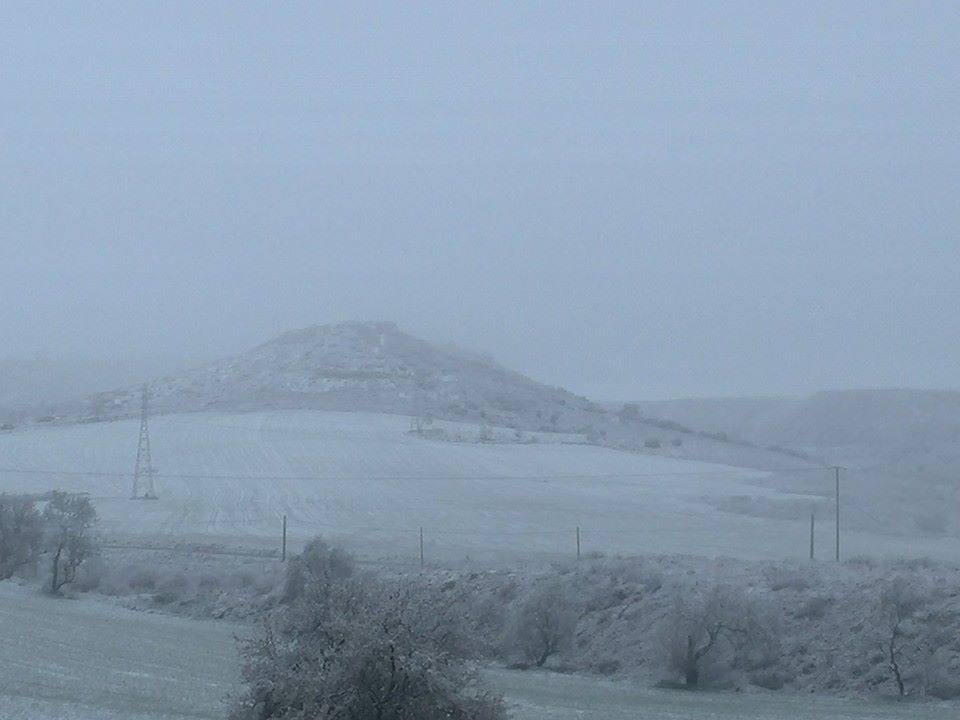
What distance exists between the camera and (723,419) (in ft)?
522

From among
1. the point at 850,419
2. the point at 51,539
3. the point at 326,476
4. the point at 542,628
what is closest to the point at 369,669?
the point at 542,628

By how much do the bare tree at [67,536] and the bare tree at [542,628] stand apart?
48.2 feet

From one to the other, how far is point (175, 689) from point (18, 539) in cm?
2054

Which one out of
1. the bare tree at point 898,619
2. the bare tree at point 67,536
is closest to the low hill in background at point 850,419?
the bare tree at point 67,536

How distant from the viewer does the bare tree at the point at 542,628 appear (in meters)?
27.2

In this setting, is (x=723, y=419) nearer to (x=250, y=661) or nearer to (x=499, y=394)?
(x=499, y=394)

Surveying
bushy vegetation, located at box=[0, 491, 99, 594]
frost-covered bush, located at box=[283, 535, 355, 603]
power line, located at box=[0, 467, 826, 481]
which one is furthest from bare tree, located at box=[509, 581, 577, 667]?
power line, located at box=[0, 467, 826, 481]

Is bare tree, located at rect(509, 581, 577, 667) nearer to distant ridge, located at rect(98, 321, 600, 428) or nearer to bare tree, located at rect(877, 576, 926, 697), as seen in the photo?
bare tree, located at rect(877, 576, 926, 697)

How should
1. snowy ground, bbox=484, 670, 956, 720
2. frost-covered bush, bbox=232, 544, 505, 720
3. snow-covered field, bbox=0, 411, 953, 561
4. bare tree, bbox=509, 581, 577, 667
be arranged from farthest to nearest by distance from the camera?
snow-covered field, bbox=0, 411, 953, 561 → bare tree, bbox=509, 581, 577, 667 → snowy ground, bbox=484, 670, 956, 720 → frost-covered bush, bbox=232, 544, 505, 720

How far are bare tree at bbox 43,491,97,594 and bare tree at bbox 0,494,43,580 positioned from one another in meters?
0.39

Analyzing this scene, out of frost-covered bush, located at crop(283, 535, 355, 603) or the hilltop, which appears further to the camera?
the hilltop

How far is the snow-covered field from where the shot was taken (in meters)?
48.4

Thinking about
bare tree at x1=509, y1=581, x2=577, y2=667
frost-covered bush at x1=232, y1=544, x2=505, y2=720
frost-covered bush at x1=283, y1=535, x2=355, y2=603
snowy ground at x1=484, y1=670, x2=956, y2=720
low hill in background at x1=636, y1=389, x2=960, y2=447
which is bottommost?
snowy ground at x1=484, y1=670, x2=956, y2=720

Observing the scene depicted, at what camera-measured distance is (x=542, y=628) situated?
2744cm
